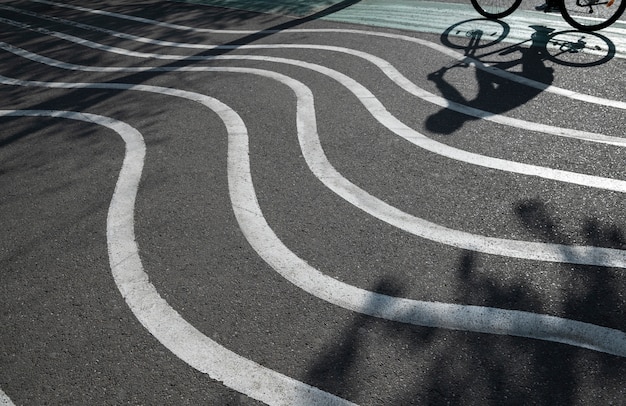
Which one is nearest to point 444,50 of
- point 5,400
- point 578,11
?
point 578,11

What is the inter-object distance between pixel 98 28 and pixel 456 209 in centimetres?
1067

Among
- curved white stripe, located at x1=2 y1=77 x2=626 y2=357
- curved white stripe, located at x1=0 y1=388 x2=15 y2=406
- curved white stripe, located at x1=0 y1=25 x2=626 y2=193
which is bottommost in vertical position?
curved white stripe, located at x1=0 y1=388 x2=15 y2=406

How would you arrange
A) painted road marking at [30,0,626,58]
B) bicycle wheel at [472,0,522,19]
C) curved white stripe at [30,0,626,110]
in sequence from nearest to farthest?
1. curved white stripe at [30,0,626,110]
2. painted road marking at [30,0,626,58]
3. bicycle wheel at [472,0,522,19]

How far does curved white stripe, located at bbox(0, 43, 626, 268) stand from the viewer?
4543mm

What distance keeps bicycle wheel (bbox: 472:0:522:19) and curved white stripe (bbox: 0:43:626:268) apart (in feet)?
13.6

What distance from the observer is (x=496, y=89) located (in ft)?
25.2

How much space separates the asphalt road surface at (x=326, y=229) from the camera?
3.76m

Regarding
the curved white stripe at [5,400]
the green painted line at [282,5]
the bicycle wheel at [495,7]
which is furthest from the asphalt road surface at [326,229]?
the green painted line at [282,5]

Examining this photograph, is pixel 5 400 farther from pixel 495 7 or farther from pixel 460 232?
pixel 495 7

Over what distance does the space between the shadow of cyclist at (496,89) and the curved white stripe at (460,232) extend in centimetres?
48

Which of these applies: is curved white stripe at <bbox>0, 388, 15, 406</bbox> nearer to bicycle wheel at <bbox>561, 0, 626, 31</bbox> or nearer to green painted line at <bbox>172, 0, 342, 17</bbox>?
bicycle wheel at <bbox>561, 0, 626, 31</bbox>

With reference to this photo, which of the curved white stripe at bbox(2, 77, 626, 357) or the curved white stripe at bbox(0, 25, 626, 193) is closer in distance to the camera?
the curved white stripe at bbox(2, 77, 626, 357)

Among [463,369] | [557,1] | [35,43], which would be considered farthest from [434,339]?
[35,43]

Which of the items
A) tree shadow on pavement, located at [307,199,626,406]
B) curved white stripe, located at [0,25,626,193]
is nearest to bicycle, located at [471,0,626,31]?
curved white stripe, located at [0,25,626,193]
